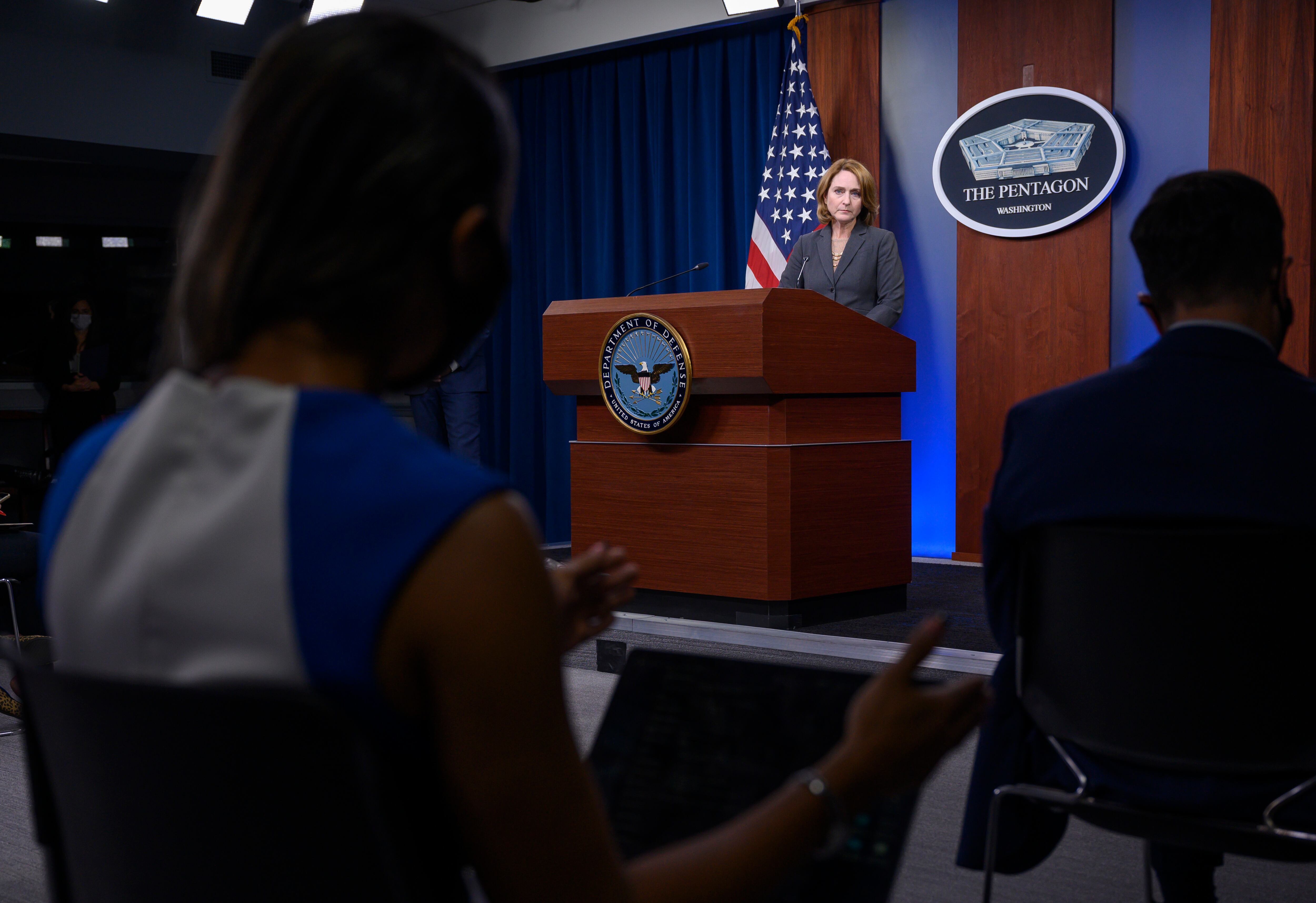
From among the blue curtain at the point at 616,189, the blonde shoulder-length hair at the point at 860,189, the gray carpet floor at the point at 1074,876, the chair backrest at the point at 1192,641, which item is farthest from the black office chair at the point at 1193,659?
the blue curtain at the point at 616,189

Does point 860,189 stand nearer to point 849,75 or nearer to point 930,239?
point 930,239

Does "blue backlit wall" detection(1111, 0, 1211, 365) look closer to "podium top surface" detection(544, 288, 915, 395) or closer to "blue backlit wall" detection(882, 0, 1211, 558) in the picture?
"blue backlit wall" detection(882, 0, 1211, 558)

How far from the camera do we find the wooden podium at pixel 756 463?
3641 mm

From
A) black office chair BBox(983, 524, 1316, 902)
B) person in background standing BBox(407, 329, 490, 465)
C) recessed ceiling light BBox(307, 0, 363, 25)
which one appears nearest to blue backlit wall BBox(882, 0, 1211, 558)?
person in background standing BBox(407, 329, 490, 465)

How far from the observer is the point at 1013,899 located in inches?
86.3

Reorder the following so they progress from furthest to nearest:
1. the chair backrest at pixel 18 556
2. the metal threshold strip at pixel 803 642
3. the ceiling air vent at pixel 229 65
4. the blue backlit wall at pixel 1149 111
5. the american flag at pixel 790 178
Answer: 1. the ceiling air vent at pixel 229 65
2. the american flag at pixel 790 178
3. the blue backlit wall at pixel 1149 111
4. the chair backrest at pixel 18 556
5. the metal threshold strip at pixel 803 642

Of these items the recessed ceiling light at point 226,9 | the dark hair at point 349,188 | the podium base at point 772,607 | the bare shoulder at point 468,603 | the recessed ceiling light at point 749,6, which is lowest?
the podium base at point 772,607

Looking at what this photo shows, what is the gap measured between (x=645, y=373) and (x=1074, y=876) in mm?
2050

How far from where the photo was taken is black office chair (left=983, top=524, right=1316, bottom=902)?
133 cm

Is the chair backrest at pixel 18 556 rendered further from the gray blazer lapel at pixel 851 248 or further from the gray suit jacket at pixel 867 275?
the gray blazer lapel at pixel 851 248

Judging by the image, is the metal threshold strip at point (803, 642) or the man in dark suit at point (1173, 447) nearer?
the man in dark suit at point (1173, 447)

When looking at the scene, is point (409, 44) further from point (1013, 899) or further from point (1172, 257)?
point (1013, 899)

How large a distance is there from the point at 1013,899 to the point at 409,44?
2038mm

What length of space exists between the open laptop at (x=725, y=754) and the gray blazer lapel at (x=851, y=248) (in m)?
4.20
